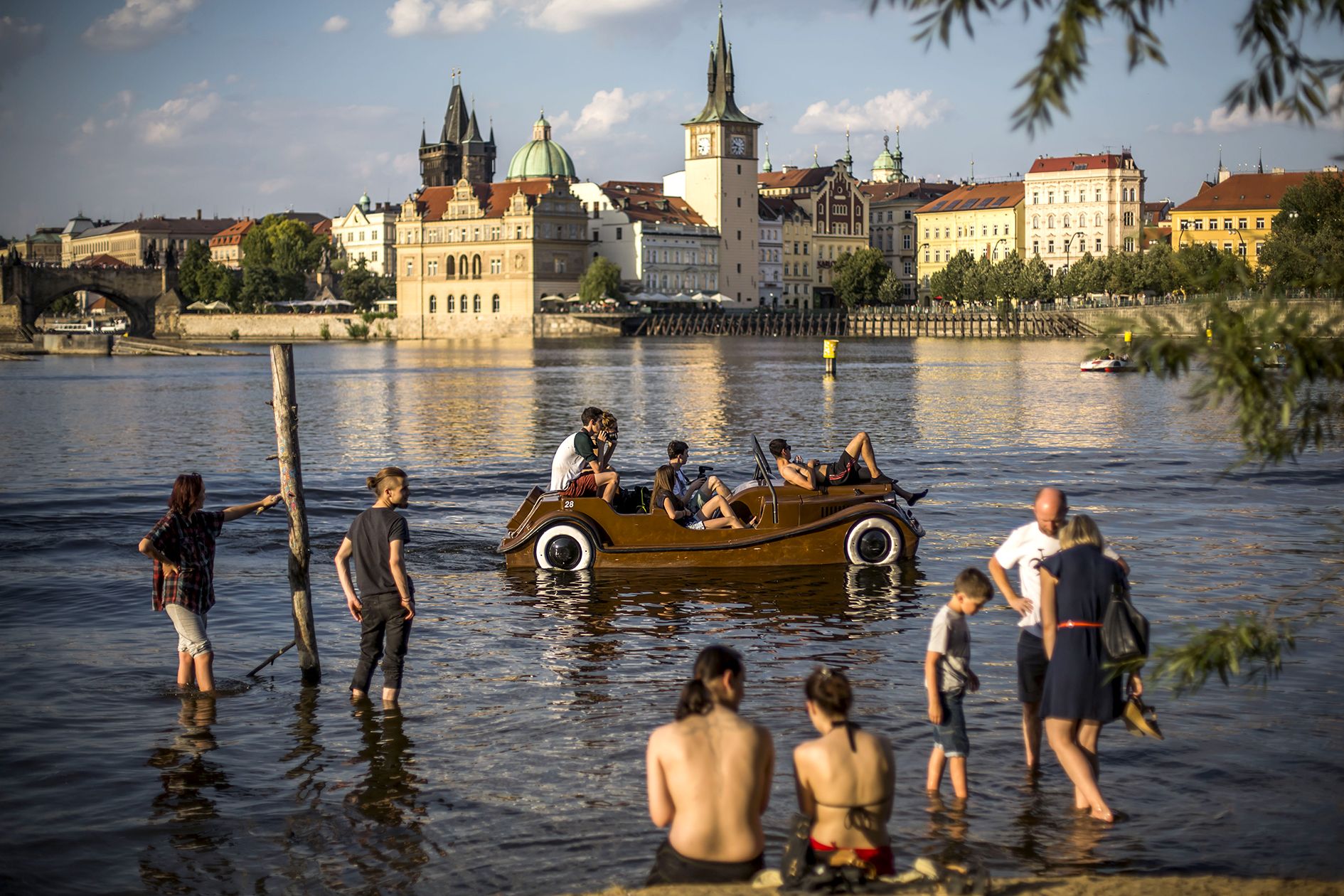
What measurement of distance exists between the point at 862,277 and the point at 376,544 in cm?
14674

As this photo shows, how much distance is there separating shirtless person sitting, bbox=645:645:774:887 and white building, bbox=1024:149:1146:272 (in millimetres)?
150443

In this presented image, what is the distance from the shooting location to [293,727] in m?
11.3

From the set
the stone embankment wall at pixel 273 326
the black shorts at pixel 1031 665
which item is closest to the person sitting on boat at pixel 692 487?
the black shorts at pixel 1031 665

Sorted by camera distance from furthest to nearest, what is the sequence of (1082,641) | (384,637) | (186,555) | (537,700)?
(537,700) → (384,637) → (186,555) → (1082,641)

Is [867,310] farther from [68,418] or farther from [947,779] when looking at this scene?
[947,779]

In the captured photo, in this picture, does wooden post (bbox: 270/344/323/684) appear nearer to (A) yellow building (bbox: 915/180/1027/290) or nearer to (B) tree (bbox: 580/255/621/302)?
(B) tree (bbox: 580/255/621/302)

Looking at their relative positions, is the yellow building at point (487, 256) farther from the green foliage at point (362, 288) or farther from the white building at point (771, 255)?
the white building at point (771, 255)

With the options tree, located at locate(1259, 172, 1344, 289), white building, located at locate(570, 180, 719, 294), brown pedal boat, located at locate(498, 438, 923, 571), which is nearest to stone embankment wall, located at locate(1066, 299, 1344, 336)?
tree, located at locate(1259, 172, 1344, 289)

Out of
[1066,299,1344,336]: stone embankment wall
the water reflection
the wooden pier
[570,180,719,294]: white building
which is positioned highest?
[570,180,719,294]: white building

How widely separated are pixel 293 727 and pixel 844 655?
184 inches

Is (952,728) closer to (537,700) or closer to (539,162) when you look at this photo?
(537,700)

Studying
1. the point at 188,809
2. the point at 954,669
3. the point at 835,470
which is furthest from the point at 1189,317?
the point at 835,470

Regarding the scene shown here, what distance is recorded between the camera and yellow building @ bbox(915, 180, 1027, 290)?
162 metres

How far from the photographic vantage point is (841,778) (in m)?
6.83
